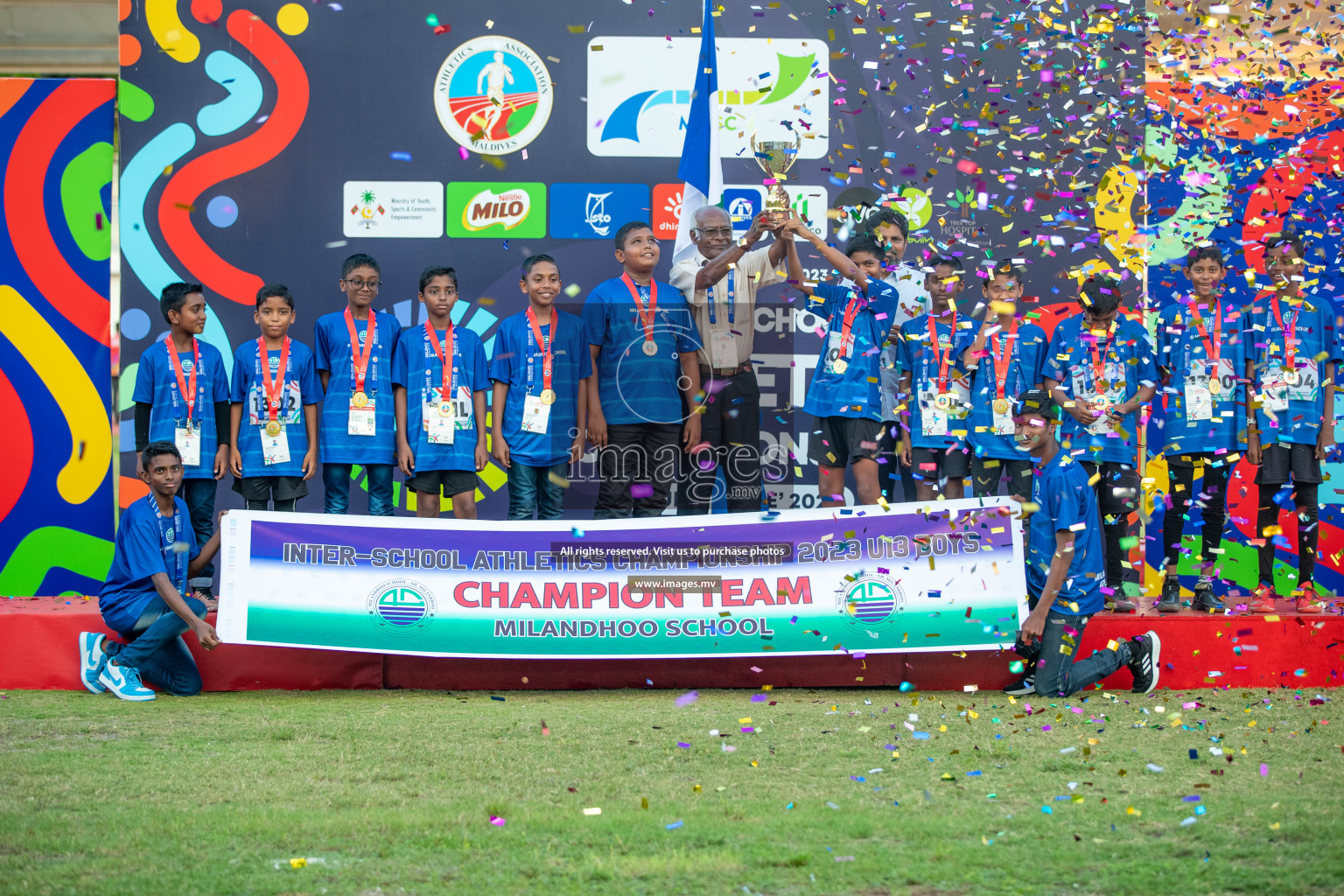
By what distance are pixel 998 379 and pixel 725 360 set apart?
4.66ft

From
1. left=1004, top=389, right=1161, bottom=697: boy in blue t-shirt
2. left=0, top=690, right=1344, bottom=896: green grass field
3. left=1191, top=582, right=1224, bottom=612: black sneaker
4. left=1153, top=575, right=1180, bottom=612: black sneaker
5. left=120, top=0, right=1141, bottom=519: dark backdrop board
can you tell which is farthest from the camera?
left=120, top=0, right=1141, bottom=519: dark backdrop board

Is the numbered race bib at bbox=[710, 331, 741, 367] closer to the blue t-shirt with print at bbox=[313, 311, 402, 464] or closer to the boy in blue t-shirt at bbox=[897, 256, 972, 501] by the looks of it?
the boy in blue t-shirt at bbox=[897, 256, 972, 501]

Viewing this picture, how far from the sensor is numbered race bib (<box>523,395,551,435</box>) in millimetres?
5860

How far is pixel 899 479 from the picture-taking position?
6684 mm

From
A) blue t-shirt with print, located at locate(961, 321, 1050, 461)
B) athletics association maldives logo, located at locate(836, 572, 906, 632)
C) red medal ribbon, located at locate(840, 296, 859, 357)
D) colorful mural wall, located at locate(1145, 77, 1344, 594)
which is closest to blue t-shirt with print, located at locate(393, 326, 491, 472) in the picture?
red medal ribbon, located at locate(840, 296, 859, 357)

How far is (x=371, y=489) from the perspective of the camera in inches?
237

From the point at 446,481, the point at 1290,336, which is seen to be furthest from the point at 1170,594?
the point at 446,481

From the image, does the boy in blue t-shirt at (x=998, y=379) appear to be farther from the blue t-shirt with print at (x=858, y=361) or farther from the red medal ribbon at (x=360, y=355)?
the red medal ribbon at (x=360, y=355)

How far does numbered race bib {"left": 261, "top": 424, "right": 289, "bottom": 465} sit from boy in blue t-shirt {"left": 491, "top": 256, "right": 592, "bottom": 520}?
105cm

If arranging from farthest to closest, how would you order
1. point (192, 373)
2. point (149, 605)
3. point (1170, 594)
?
point (192, 373) → point (1170, 594) → point (149, 605)

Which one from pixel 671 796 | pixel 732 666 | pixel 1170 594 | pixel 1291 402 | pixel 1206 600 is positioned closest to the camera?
pixel 671 796

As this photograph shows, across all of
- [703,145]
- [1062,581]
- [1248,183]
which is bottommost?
[1062,581]

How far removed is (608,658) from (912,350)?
93.0 inches

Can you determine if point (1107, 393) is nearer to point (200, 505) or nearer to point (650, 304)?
point (650, 304)
